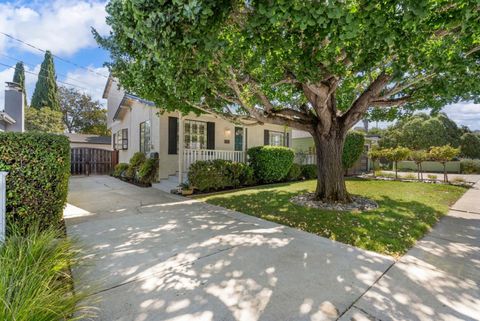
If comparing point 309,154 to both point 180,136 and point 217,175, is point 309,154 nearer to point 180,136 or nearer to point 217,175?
point 217,175

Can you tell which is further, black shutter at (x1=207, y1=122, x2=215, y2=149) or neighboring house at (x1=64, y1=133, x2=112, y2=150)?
neighboring house at (x1=64, y1=133, x2=112, y2=150)

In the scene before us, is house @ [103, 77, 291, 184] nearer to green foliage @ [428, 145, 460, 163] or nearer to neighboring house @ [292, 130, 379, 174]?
neighboring house @ [292, 130, 379, 174]

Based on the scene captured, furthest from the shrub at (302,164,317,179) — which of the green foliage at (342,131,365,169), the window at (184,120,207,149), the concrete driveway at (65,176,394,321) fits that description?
the concrete driveway at (65,176,394,321)

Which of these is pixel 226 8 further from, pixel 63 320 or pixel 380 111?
pixel 380 111

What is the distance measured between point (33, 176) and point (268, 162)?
8149mm

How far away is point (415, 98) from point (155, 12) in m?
6.23

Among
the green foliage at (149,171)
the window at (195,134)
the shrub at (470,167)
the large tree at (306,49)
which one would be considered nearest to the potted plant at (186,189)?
the green foliage at (149,171)

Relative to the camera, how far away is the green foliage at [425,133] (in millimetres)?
23125

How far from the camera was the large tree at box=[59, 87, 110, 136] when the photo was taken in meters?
28.7

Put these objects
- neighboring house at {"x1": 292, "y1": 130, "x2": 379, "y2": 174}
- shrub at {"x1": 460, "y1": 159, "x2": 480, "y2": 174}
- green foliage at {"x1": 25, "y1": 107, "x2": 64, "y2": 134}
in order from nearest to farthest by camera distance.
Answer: neighboring house at {"x1": 292, "y1": 130, "x2": 379, "y2": 174} < shrub at {"x1": 460, "y1": 159, "x2": 480, "y2": 174} < green foliage at {"x1": 25, "y1": 107, "x2": 64, "y2": 134}

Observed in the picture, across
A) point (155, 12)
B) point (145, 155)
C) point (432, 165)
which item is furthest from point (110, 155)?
point (432, 165)

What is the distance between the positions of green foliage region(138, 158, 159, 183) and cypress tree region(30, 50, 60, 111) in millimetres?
20726

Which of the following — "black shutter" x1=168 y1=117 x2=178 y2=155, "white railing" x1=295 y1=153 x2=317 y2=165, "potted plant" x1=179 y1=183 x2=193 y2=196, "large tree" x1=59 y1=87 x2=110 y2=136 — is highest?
"large tree" x1=59 y1=87 x2=110 y2=136

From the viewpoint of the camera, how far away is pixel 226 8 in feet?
10.1
